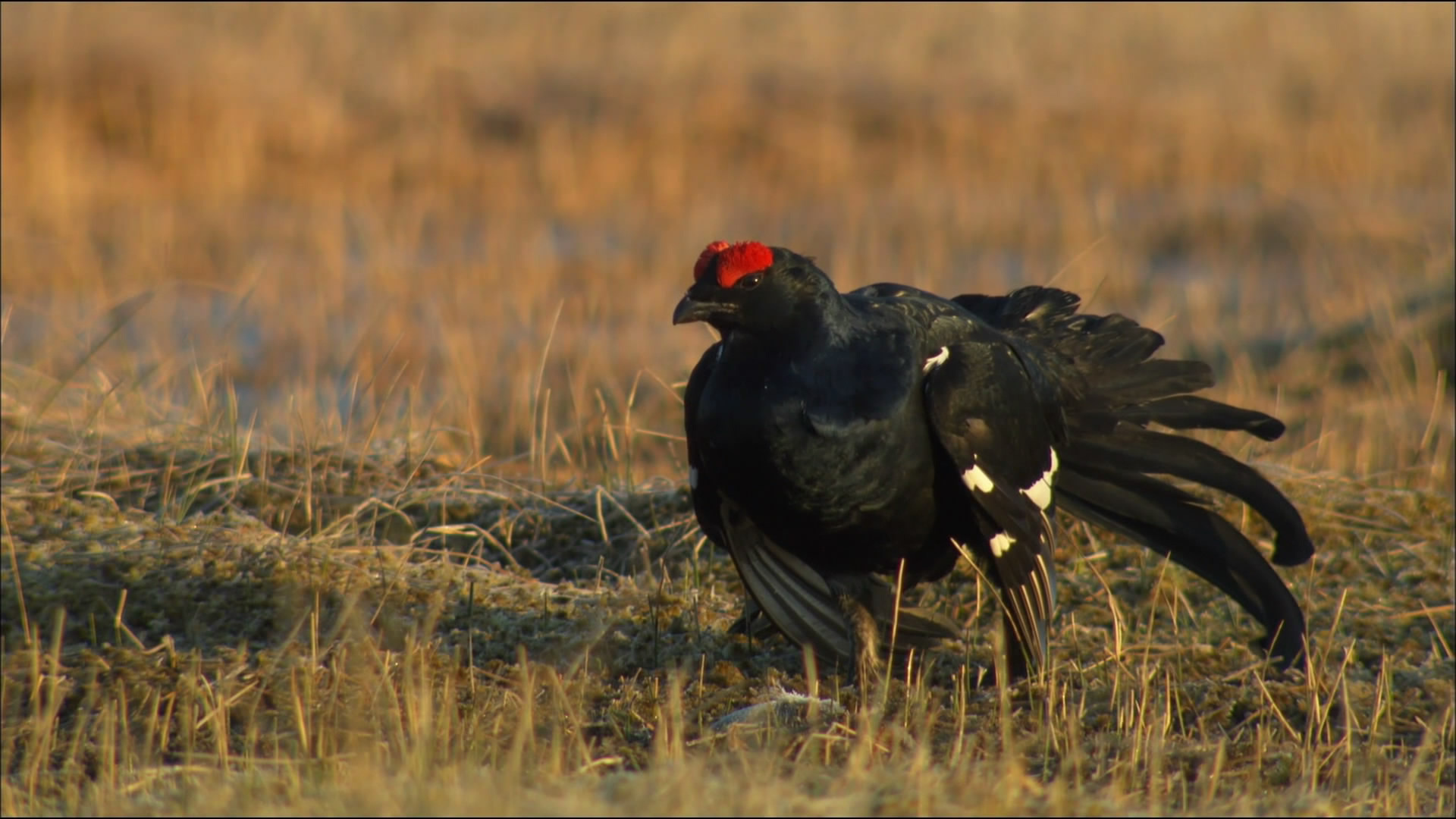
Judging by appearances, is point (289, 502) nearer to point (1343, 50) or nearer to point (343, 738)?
point (343, 738)

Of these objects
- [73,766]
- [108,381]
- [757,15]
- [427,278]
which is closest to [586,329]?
[427,278]

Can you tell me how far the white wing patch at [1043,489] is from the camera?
4.43m

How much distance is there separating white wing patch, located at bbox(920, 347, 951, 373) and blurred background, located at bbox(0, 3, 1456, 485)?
2430 millimetres

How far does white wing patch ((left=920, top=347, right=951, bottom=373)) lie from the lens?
13.8 ft

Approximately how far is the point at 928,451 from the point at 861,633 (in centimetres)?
56

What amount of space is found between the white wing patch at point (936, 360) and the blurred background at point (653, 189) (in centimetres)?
243

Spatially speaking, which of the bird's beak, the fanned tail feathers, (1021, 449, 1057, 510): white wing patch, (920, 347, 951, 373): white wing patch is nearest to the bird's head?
the bird's beak

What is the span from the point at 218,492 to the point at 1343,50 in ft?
52.4

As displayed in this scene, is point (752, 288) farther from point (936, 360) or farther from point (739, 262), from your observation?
point (936, 360)

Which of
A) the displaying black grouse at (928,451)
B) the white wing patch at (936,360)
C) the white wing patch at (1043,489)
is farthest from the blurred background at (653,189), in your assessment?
the white wing patch at (936,360)

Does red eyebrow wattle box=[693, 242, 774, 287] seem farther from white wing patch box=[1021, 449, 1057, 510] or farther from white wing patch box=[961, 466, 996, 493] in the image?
white wing patch box=[1021, 449, 1057, 510]

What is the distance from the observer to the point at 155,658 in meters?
4.34

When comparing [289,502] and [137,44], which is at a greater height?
[137,44]

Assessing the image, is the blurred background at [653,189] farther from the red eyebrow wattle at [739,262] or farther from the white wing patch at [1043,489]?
the red eyebrow wattle at [739,262]
